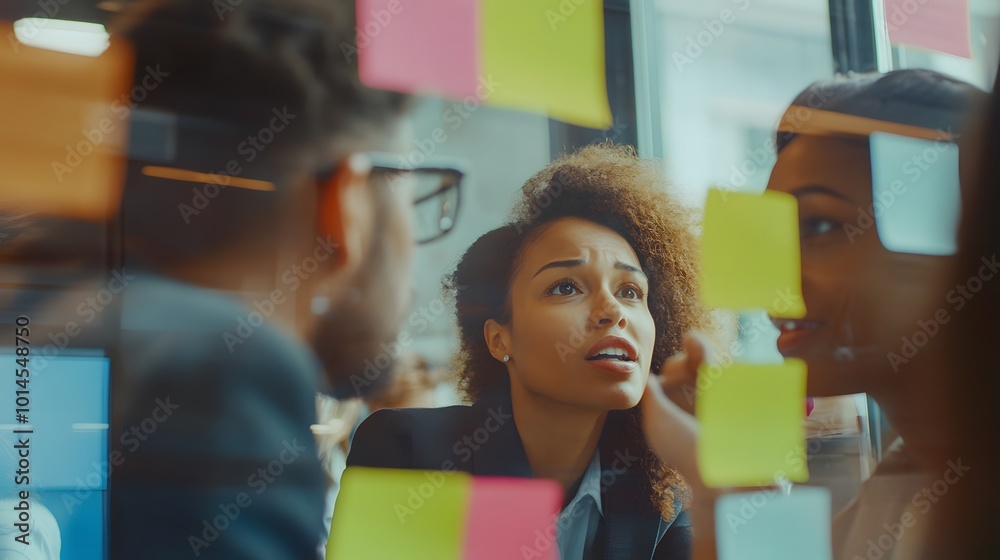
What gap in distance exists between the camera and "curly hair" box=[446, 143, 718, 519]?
1101 mm

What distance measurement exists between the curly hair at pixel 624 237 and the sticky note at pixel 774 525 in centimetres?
11

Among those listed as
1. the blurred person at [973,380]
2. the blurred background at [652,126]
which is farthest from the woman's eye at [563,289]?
the blurred person at [973,380]

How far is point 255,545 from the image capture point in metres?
1.01

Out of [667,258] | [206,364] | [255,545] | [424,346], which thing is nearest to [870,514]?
[667,258]

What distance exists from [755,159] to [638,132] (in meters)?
0.23

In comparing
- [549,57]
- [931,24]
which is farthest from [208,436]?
[931,24]

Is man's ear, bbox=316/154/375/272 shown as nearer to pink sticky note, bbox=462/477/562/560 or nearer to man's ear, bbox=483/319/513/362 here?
man's ear, bbox=483/319/513/362

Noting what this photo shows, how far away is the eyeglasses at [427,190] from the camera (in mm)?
1089

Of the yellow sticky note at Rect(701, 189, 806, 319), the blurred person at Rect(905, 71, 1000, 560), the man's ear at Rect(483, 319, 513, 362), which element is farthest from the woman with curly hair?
the blurred person at Rect(905, 71, 1000, 560)

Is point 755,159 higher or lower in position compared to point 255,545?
higher

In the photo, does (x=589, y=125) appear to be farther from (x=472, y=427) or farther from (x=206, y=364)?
(x=206, y=364)

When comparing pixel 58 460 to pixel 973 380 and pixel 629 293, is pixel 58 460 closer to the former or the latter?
pixel 629 293

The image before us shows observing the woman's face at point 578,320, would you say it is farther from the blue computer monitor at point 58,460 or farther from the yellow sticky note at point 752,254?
the blue computer monitor at point 58,460

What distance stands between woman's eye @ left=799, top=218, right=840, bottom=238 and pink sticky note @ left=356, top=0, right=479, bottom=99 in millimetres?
632
